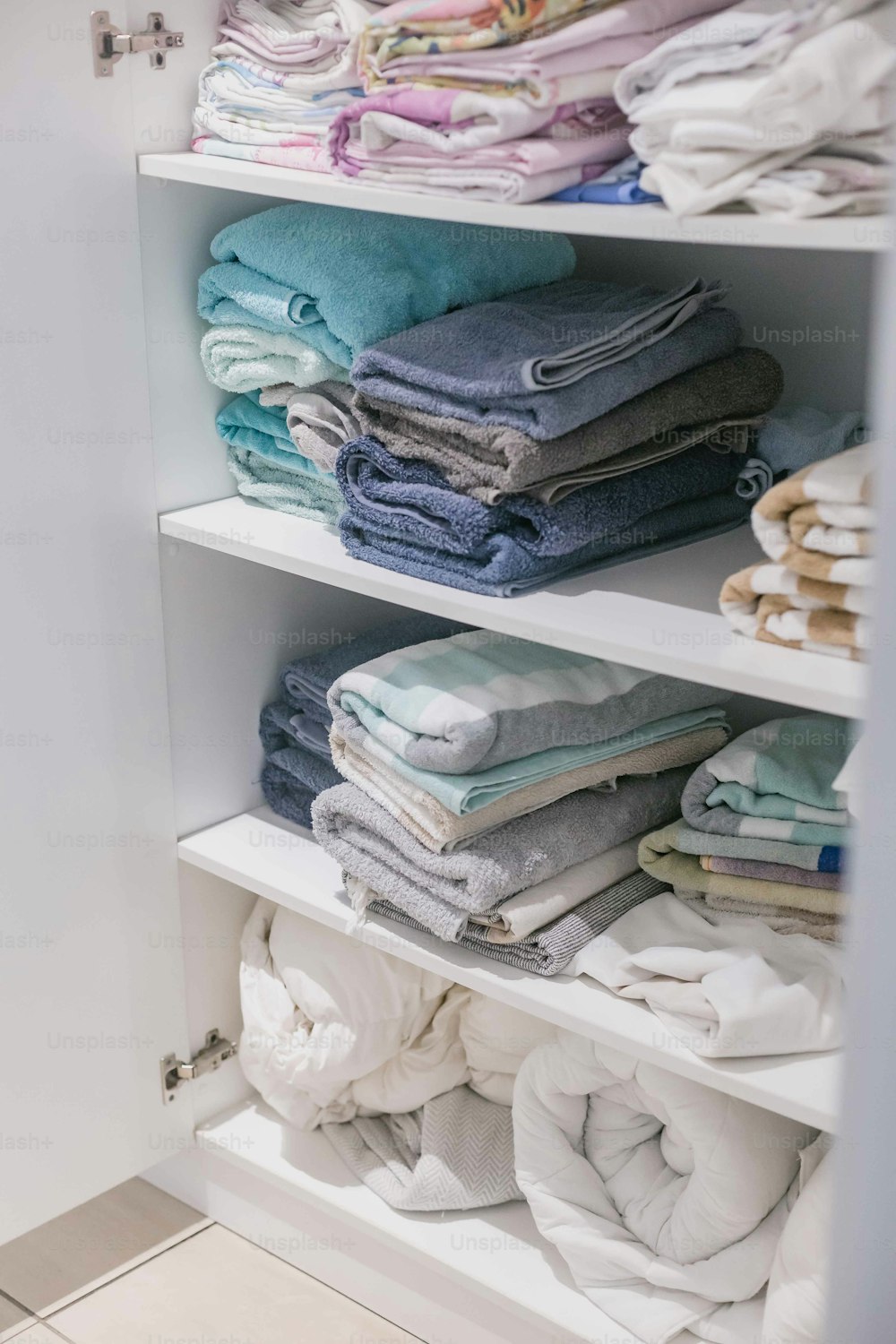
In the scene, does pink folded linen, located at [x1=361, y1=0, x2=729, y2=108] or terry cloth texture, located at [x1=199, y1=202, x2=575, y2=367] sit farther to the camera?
terry cloth texture, located at [x1=199, y1=202, x2=575, y2=367]

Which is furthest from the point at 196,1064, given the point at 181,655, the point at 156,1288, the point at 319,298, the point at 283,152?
the point at 283,152

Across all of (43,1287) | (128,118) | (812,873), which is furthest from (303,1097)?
(128,118)

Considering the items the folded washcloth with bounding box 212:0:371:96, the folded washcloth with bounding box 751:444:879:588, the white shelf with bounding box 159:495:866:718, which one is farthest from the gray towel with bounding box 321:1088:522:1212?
the folded washcloth with bounding box 212:0:371:96

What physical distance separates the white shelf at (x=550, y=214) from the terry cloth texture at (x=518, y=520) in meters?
0.21

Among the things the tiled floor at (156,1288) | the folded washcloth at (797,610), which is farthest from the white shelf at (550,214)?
the tiled floor at (156,1288)

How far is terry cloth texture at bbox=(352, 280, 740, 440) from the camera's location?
115 centimetres

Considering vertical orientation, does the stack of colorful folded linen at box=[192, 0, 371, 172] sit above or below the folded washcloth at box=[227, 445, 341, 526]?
above

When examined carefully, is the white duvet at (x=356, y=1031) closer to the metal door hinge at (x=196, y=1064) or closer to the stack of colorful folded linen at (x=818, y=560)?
the metal door hinge at (x=196, y=1064)

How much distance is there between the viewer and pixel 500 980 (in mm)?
1301

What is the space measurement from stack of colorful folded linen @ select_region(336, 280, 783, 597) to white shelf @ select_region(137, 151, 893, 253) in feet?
0.36

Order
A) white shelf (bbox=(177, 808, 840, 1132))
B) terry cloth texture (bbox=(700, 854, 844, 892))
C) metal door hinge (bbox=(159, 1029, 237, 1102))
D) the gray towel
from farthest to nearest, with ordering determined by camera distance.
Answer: metal door hinge (bbox=(159, 1029, 237, 1102)), the gray towel, terry cloth texture (bbox=(700, 854, 844, 892)), white shelf (bbox=(177, 808, 840, 1132))

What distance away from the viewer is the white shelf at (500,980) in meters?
1.14

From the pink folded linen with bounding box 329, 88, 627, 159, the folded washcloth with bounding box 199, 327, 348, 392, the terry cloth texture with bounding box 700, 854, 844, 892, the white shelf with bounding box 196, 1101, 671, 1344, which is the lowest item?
the white shelf with bounding box 196, 1101, 671, 1344

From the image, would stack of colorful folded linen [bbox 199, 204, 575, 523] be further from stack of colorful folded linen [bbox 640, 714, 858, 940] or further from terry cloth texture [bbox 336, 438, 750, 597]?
stack of colorful folded linen [bbox 640, 714, 858, 940]
